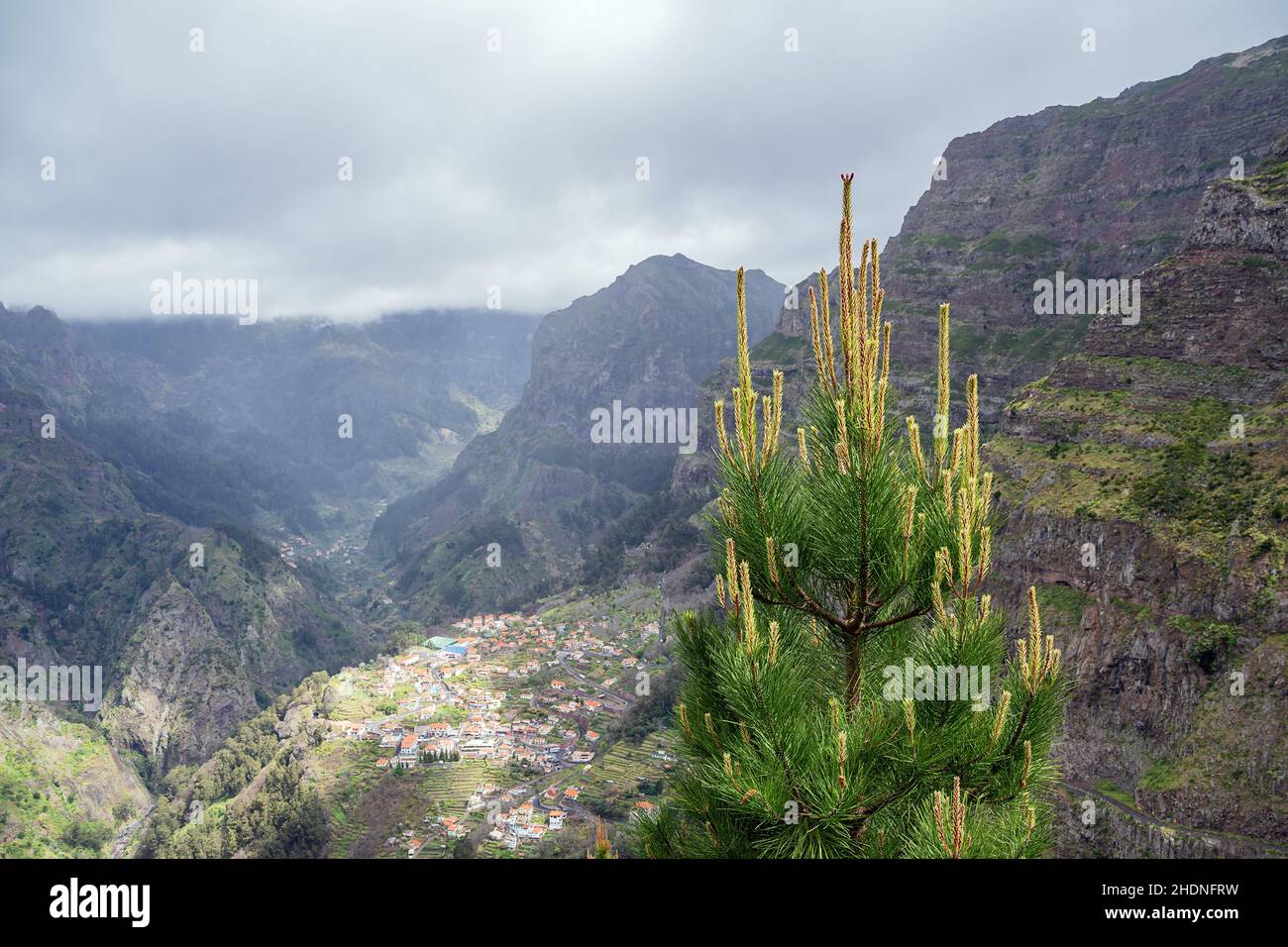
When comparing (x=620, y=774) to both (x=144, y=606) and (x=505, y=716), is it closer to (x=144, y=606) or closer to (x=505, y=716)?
(x=505, y=716)

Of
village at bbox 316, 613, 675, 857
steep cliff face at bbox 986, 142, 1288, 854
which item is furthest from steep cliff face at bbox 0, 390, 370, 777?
steep cliff face at bbox 986, 142, 1288, 854

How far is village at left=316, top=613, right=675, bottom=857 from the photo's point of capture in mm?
66812

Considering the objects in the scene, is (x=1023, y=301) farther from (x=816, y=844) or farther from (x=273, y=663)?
(x=273, y=663)

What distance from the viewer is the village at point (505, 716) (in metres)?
66.8

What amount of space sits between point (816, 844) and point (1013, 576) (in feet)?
187

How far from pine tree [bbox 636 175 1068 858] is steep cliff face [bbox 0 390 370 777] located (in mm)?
147834

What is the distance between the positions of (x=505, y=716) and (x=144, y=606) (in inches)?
3961

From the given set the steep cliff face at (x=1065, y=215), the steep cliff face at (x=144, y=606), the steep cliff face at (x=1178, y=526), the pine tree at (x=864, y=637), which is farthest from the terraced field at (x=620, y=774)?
the steep cliff face at (x=144, y=606)

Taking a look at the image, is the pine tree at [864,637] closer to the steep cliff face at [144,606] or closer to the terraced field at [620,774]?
the terraced field at [620,774]

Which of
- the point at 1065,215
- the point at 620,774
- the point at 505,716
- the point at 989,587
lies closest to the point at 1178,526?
the point at 989,587

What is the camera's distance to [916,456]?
5.77 metres

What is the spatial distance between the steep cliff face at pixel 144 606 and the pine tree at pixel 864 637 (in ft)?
485

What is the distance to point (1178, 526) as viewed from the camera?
4409 cm
